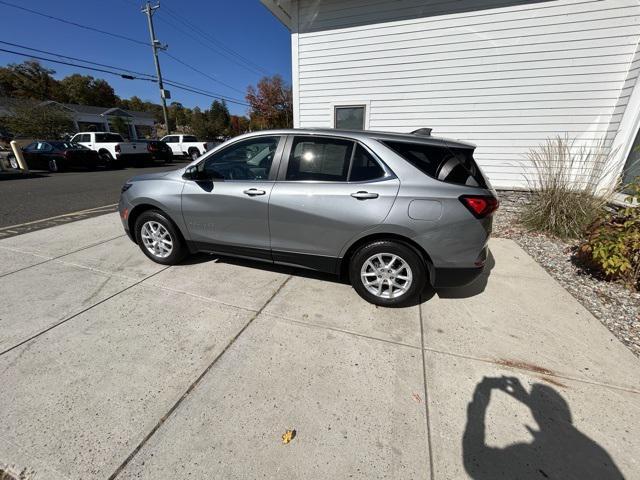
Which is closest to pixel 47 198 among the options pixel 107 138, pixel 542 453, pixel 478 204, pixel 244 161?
pixel 244 161

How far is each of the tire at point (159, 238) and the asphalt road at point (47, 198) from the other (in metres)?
3.20

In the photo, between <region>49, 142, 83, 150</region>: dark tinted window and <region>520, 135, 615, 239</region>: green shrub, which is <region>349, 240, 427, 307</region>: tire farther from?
<region>49, 142, 83, 150</region>: dark tinted window

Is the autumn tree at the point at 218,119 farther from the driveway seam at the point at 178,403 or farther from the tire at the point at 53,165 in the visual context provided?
the driveway seam at the point at 178,403

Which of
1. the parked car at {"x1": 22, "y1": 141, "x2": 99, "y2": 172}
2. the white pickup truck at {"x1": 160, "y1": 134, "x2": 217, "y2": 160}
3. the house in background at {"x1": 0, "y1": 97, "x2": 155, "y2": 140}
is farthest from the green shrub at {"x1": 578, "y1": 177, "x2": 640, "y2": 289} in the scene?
the house in background at {"x1": 0, "y1": 97, "x2": 155, "y2": 140}

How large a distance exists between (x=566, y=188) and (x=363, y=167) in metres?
4.32

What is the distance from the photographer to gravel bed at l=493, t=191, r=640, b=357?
2568 millimetres

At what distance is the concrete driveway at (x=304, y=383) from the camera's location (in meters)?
1.50

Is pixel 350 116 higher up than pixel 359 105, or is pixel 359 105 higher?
pixel 359 105

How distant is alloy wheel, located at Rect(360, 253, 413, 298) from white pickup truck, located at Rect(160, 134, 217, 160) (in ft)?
68.5

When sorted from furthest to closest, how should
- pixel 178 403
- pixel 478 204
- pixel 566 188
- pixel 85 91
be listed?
pixel 85 91, pixel 566 188, pixel 478 204, pixel 178 403

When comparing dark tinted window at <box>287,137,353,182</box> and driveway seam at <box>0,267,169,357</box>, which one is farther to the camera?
dark tinted window at <box>287,137,353,182</box>

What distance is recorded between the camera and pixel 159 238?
137 inches

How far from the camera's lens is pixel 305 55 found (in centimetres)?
666

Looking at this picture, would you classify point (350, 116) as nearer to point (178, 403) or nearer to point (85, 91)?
point (178, 403)
